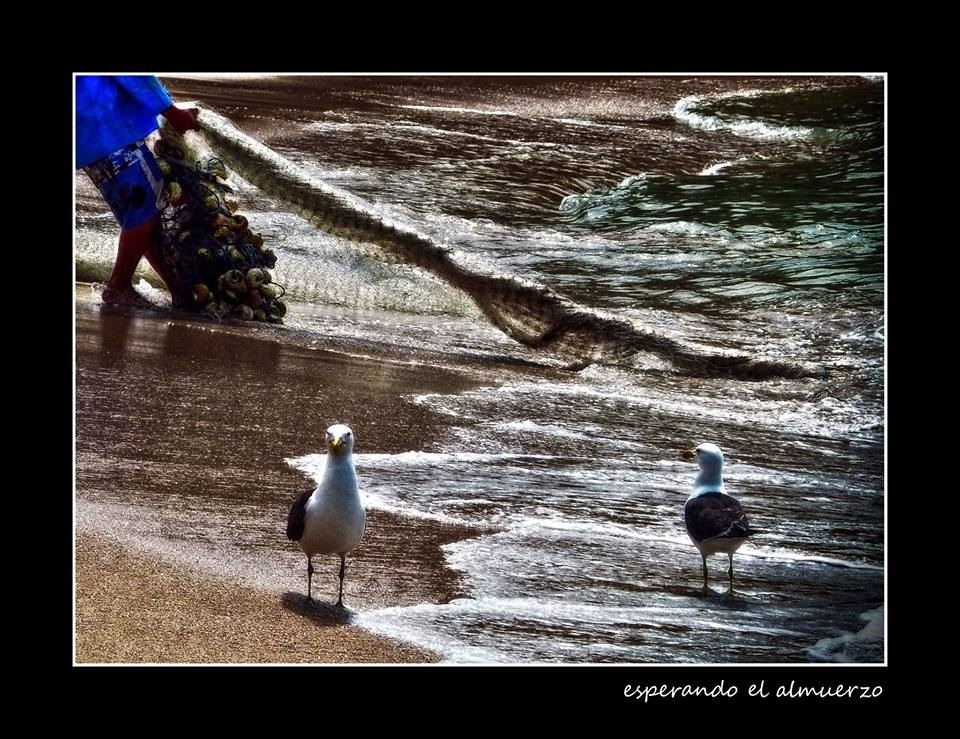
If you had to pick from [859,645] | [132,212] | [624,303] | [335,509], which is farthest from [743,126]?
[132,212]

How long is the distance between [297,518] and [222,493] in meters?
0.34

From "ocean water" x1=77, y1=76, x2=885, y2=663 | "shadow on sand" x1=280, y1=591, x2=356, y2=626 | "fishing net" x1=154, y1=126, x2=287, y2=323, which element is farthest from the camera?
"fishing net" x1=154, y1=126, x2=287, y2=323

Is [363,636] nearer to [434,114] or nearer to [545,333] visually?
[545,333]

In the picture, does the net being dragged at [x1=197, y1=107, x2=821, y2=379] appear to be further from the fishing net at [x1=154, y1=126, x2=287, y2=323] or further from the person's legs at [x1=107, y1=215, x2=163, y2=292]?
the person's legs at [x1=107, y1=215, x2=163, y2=292]

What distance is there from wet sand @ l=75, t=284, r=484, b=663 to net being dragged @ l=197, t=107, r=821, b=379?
25 centimetres

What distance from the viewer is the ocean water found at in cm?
356

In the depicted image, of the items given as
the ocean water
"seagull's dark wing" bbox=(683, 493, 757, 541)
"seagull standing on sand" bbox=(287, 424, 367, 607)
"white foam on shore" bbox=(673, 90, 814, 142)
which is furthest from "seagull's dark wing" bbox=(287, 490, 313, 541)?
"white foam on shore" bbox=(673, 90, 814, 142)

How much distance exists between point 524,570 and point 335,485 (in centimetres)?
55

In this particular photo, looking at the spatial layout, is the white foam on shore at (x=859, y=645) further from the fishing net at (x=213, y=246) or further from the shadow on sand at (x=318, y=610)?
the fishing net at (x=213, y=246)

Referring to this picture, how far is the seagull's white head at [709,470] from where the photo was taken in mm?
3529

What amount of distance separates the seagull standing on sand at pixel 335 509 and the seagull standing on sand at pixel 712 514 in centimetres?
81

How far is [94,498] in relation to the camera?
3.55 metres

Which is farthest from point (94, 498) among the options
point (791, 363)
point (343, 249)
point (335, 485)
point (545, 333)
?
point (791, 363)

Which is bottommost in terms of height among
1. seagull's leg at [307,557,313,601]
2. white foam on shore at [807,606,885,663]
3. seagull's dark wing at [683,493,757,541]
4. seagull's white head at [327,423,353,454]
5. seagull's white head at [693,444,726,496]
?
white foam on shore at [807,606,885,663]
